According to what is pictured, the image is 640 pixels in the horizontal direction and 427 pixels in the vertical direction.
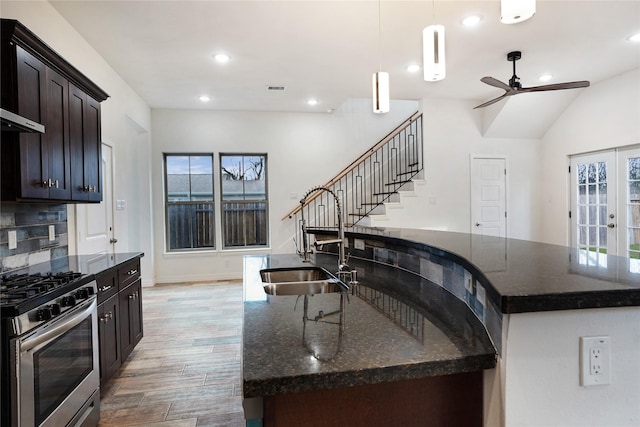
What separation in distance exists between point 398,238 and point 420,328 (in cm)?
102

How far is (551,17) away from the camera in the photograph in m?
3.26

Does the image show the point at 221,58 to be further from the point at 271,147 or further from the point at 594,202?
the point at 594,202

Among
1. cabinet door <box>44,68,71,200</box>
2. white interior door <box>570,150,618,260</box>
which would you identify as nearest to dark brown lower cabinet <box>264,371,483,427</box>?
cabinet door <box>44,68,71,200</box>

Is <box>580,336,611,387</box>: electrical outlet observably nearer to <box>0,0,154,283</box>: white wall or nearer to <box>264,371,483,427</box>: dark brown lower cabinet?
<box>264,371,483,427</box>: dark brown lower cabinet

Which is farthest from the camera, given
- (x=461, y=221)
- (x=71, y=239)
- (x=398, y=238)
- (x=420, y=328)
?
(x=461, y=221)

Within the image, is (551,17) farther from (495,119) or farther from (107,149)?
(107,149)

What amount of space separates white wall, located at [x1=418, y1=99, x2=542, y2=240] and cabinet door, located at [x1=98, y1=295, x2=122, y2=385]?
4.35 m

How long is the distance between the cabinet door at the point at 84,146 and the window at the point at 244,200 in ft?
10.8

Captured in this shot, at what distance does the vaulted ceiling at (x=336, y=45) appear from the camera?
3.05m

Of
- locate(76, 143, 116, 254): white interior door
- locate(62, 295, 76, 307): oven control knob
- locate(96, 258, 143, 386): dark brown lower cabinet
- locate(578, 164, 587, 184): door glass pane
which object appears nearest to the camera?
locate(62, 295, 76, 307): oven control knob

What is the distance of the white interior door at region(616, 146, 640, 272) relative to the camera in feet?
15.4

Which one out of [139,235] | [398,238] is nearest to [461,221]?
[398,238]

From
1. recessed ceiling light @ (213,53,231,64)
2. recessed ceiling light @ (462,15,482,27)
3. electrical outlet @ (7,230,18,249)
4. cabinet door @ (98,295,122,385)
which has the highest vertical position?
recessed ceiling light @ (213,53,231,64)

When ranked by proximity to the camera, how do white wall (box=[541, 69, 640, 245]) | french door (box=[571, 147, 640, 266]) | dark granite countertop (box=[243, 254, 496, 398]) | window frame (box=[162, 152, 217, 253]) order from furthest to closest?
window frame (box=[162, 152, 217, 253]), french door (box=[571, 147, 640, 266]), white wall (box=[541, 69, 640, 245]), dark granite countertop (box=[243, 254, 496, 398])
